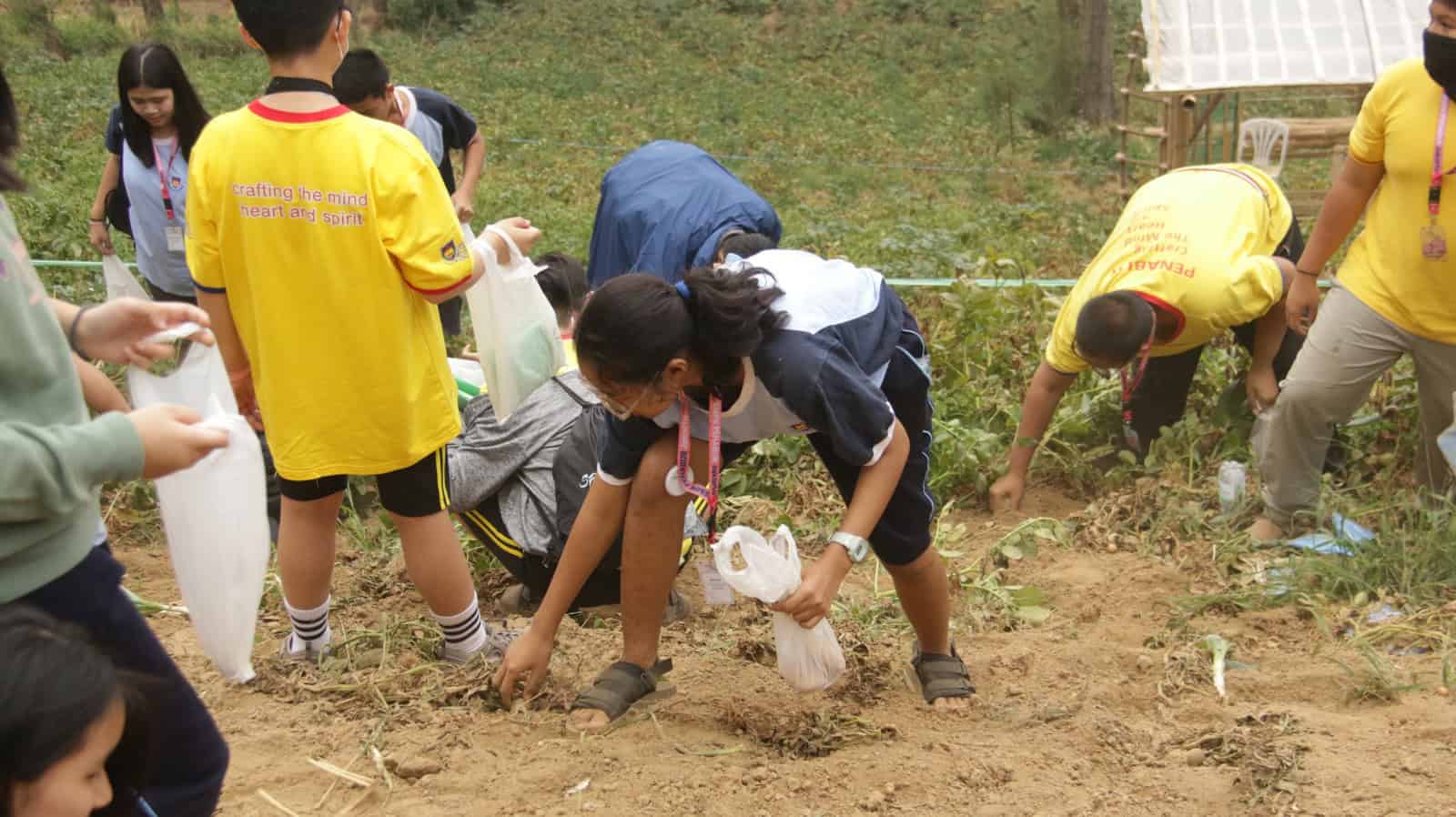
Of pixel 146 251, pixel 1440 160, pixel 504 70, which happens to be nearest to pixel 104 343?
pixel 146 251

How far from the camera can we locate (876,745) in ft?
9.65

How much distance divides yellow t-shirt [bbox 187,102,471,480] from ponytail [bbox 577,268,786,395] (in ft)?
1.89

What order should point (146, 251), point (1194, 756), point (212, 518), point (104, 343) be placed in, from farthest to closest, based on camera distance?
1. point (146, 251)
2. point (1194, 756)
3. point (212, 518)
4. point (104, 343)

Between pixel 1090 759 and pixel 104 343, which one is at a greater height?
pixel 104 343

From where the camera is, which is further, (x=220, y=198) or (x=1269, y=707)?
(x=1269, y=707)

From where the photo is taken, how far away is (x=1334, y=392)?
395cm

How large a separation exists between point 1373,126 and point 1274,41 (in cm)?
520

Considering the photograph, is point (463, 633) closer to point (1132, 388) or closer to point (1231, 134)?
point (1132, 388)

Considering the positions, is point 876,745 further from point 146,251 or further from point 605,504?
point 146,251

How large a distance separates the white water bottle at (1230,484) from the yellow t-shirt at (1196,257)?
1.44ft

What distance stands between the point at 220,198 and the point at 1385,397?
4.02 metres

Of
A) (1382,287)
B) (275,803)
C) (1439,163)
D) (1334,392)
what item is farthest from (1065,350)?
(275,803)

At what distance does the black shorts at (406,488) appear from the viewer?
10.1ft

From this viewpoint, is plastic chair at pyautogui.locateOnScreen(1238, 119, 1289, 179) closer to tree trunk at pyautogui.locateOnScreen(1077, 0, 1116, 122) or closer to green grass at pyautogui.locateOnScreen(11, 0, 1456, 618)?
green grass at pyautogui.locateOnScreen(11, 0, 1456, 618)
